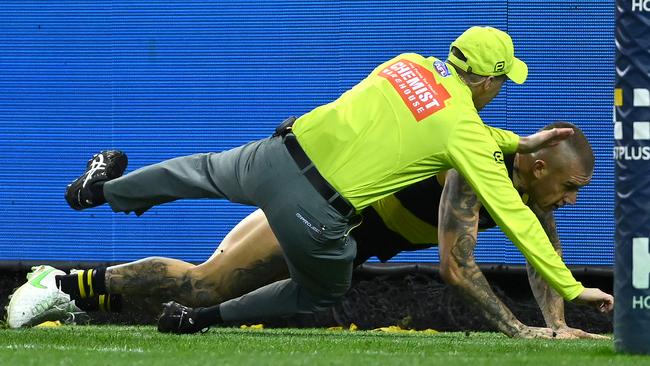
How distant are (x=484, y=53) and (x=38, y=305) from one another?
275cm

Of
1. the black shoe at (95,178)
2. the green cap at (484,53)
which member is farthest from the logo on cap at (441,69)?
the black shoe at (95,178)

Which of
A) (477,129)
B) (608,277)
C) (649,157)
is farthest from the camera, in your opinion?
(608,277)

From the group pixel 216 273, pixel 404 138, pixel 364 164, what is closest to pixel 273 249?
pixel 216 273

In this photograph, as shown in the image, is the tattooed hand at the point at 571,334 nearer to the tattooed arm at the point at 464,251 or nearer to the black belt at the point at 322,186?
the tattooed arm at the point at 464,251

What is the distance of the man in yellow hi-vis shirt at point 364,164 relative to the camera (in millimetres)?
5961

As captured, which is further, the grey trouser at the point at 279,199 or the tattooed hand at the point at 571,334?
the tattooed hand at the point at 571,334

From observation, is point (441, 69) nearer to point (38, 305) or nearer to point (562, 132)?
point (562, 132)

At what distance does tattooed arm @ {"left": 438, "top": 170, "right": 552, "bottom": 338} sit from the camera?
7.16m

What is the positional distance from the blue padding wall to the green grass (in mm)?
1896

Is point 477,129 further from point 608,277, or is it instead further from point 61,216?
point 61,216

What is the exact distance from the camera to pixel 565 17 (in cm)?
880

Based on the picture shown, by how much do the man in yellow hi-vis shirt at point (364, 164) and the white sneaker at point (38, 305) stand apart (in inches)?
36.4

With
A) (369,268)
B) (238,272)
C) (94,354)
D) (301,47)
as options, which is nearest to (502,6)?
(301,47)

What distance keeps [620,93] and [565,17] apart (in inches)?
143
